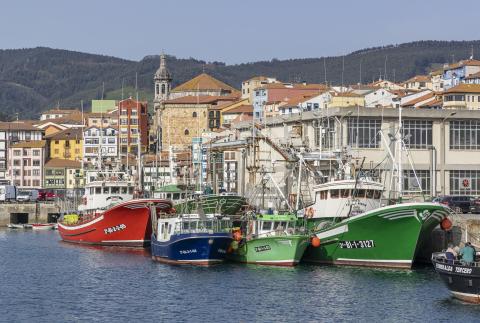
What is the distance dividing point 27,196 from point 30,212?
73.0 ft

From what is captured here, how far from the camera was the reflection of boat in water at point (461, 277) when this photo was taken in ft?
156

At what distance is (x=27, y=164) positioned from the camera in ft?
649

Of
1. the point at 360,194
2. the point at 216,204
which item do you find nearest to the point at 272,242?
the point at 360,194

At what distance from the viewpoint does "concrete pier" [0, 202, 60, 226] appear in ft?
444

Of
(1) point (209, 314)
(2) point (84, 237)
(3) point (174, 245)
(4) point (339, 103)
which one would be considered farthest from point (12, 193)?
(1) point (209, 314)

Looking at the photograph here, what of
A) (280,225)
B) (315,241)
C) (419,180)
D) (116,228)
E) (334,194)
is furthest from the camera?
(419,180)

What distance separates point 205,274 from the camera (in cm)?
6188

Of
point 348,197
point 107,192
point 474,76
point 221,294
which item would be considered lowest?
point 221,294

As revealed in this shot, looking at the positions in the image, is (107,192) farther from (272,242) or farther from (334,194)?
(272,242)

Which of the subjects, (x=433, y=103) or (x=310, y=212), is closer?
(x=310, y=212)

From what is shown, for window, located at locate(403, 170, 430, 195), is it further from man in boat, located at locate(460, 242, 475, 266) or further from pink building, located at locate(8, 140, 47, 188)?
pink building, located at locate(8, 140, 47, 188)

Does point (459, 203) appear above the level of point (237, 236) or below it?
above

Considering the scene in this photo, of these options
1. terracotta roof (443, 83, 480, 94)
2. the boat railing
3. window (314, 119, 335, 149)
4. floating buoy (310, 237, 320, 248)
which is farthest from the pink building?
the boat railing

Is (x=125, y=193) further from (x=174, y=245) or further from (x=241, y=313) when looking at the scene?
(x=241, y=313)
